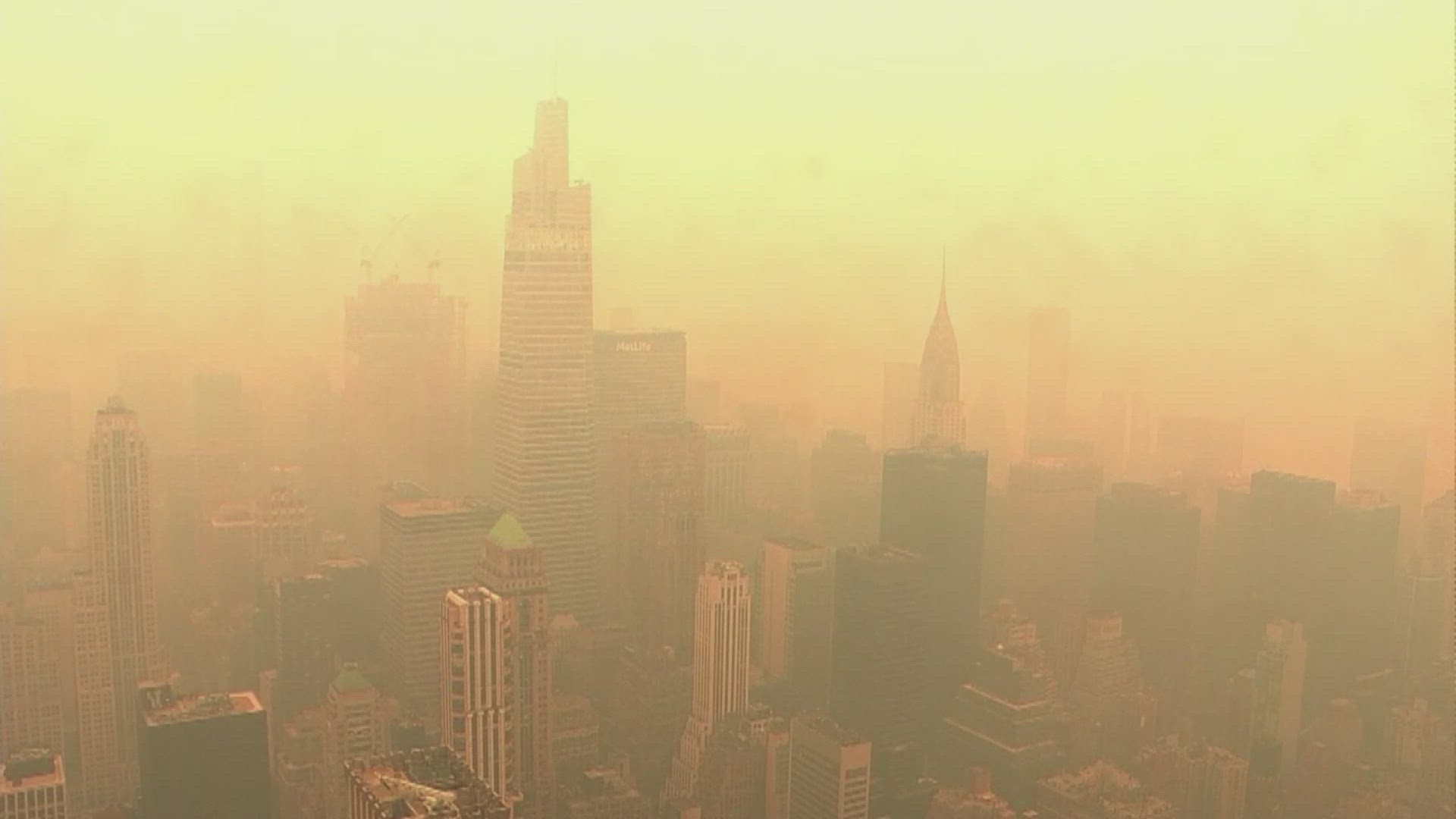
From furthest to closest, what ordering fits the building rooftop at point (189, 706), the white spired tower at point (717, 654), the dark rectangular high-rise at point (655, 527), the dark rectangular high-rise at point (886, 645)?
the dark rectangular high-rise at point (655, 527) → the dark rectangular high-rise at point (886, 645) → the white spired tower at point (717, 654) → the building rooftop at point (189, 706)

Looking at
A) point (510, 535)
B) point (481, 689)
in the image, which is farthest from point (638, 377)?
point (481, 689)

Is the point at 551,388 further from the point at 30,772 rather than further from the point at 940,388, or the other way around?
the point at 30,772

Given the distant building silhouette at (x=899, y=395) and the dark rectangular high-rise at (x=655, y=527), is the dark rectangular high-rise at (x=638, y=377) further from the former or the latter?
the distant building silhouette at (x=899, y=395)

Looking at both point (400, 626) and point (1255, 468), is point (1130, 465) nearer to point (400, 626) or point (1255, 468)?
point (1255, 468)

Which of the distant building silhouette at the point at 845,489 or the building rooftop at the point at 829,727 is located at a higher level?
the distant building silhouette at the point at 845,489

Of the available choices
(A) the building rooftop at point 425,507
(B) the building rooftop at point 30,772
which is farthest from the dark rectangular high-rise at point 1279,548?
(B) the building rooftop at point 30,772

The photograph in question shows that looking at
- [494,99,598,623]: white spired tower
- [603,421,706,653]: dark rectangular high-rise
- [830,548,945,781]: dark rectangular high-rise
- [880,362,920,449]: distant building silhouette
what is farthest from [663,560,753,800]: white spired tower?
[880,362,920,449]: distant building silhouette
